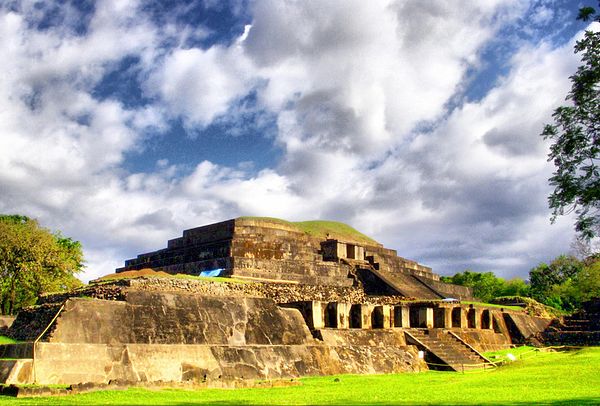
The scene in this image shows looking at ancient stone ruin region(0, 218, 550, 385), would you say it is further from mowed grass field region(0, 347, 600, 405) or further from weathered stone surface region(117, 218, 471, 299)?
mowed grass field region(0, 347, 600, 405)

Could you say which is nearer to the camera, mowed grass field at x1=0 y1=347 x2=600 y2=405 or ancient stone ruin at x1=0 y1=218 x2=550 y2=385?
mowed grass field at x1=0 y1=347 x2=600 y2=405

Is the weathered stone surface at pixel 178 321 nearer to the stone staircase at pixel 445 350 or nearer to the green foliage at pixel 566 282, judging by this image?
the stone staircase at pixel 445 350

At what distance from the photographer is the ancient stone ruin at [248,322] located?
12461 mm

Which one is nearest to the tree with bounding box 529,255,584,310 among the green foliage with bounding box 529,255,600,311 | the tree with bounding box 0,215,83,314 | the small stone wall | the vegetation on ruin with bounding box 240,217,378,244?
the green foliage with bounding box 529,255,600,311

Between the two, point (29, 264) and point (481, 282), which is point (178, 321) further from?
point (481, 282)

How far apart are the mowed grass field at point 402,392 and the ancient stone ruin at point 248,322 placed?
1339 millimetres

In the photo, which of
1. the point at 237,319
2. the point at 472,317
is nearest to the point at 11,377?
the point at 237,319

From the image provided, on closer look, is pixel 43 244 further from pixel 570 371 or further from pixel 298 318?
pixel 570 371

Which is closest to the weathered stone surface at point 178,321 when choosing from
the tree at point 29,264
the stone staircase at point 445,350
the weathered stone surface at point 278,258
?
the stone staircase at point 445,350

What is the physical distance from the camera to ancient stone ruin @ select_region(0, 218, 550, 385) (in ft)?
40.9

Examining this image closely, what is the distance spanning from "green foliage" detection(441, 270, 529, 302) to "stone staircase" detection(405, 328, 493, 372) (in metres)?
32.6

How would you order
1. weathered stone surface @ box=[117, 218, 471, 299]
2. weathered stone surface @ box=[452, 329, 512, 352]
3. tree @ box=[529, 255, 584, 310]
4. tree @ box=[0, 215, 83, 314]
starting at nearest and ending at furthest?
weathered stone surface @ box=[452, 329, 512, 352]
weathered stone surface @ box=[117, 218, 471, 299]
tree @ box=[0, 215, 83, 314]
tree @ box=[529, 255, 584, 310]

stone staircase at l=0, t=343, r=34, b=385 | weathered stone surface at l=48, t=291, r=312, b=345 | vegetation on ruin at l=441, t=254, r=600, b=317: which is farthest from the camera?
vegetation on ruin at l=441, t=254, r=600, b=317

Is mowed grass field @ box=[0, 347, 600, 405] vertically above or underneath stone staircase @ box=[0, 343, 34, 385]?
underneath
